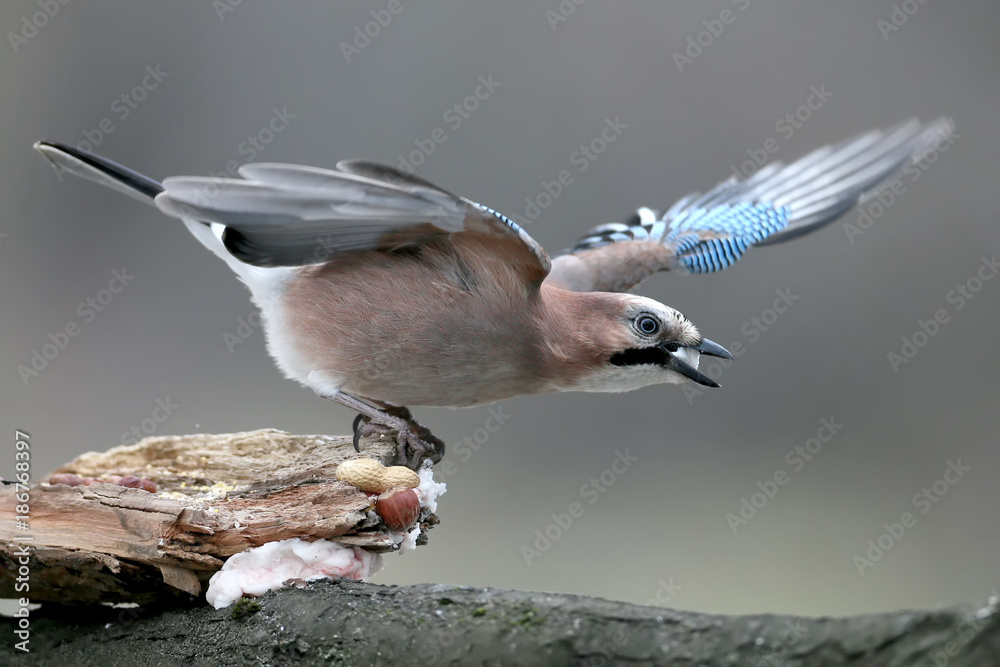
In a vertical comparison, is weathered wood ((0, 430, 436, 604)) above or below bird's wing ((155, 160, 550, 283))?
below

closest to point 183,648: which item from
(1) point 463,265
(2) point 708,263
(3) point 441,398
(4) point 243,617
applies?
(4) point 243,617

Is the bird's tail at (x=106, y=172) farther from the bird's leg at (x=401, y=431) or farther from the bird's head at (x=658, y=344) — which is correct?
the bird's head at (x=658, y=344)

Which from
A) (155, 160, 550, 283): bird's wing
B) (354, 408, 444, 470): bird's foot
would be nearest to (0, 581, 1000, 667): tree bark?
(354, 408, 444, 470): bird's foot

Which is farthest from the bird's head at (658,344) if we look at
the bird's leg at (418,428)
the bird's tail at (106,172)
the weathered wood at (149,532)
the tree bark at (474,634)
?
the bird's tail at (106,172)

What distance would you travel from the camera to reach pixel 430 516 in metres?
2.29

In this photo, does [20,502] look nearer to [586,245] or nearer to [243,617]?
[243,617]

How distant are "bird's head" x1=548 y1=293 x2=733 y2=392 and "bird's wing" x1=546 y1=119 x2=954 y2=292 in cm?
66

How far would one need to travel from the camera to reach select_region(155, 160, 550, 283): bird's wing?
216 cm

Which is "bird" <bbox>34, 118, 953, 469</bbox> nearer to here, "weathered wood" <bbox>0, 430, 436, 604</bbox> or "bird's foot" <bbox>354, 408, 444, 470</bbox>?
"bird's foot" <bbox>354, 408, 444, 470</bbox>

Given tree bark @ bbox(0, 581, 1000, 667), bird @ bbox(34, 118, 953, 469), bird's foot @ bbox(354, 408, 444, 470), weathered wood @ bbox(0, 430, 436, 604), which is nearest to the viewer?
tree bark @ bbox(0, 581, 1000, 667)

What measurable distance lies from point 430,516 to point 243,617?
1.77 feet

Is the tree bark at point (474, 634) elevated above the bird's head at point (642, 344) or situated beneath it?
situated beneath

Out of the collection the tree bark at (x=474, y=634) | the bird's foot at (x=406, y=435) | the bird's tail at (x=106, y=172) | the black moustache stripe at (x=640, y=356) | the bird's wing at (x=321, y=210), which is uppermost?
the bird's tail at (x=106, y=172)

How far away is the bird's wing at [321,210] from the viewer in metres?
2.16
